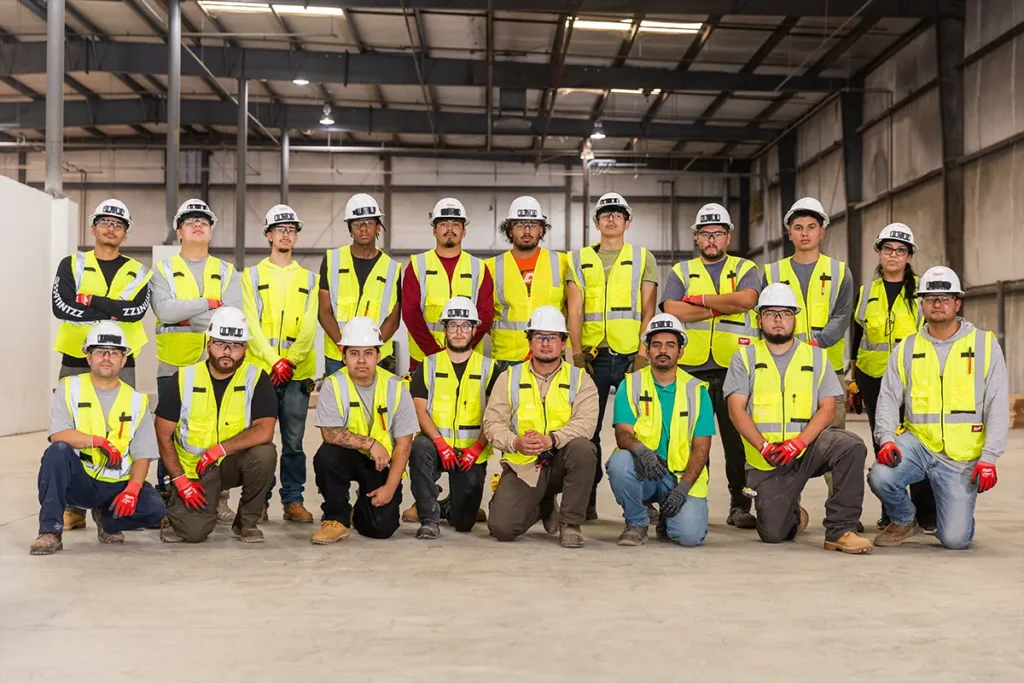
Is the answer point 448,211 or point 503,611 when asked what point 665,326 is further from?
point 503,611

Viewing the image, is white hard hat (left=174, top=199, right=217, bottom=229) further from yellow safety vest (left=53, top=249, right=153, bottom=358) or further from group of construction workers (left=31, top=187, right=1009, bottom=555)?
yellow safety vest (left=53, top=249, right=153, bottom=358)

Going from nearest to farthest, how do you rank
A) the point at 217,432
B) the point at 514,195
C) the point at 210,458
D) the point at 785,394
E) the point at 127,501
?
1. the point at 127,501
2. the point at 210,458
3. the point at 217,432
4. the point at 785,394
5. the point at 514,195

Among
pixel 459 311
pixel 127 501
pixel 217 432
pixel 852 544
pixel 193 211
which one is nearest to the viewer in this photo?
pixel 127 501

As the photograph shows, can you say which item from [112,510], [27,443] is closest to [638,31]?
[27,443]

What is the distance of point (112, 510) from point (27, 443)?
668 centimetres

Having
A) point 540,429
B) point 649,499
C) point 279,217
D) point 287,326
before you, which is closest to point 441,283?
point 287,326

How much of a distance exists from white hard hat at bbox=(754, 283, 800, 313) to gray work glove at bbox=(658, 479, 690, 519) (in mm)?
1170

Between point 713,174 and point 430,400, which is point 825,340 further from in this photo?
point 713,174

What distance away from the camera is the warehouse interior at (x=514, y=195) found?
12.0ft

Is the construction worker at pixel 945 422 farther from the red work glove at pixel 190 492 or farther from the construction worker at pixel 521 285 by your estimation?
the red work glove at pixel 190 492

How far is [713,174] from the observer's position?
92.5ft

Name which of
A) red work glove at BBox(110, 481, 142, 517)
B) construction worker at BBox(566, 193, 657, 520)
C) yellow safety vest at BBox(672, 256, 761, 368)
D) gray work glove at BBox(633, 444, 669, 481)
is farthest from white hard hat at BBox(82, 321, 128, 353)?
yellow safety vest at BBox(672, 256, 761, 368)

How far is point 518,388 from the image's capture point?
590 cm

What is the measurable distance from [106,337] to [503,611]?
9.24 ft
